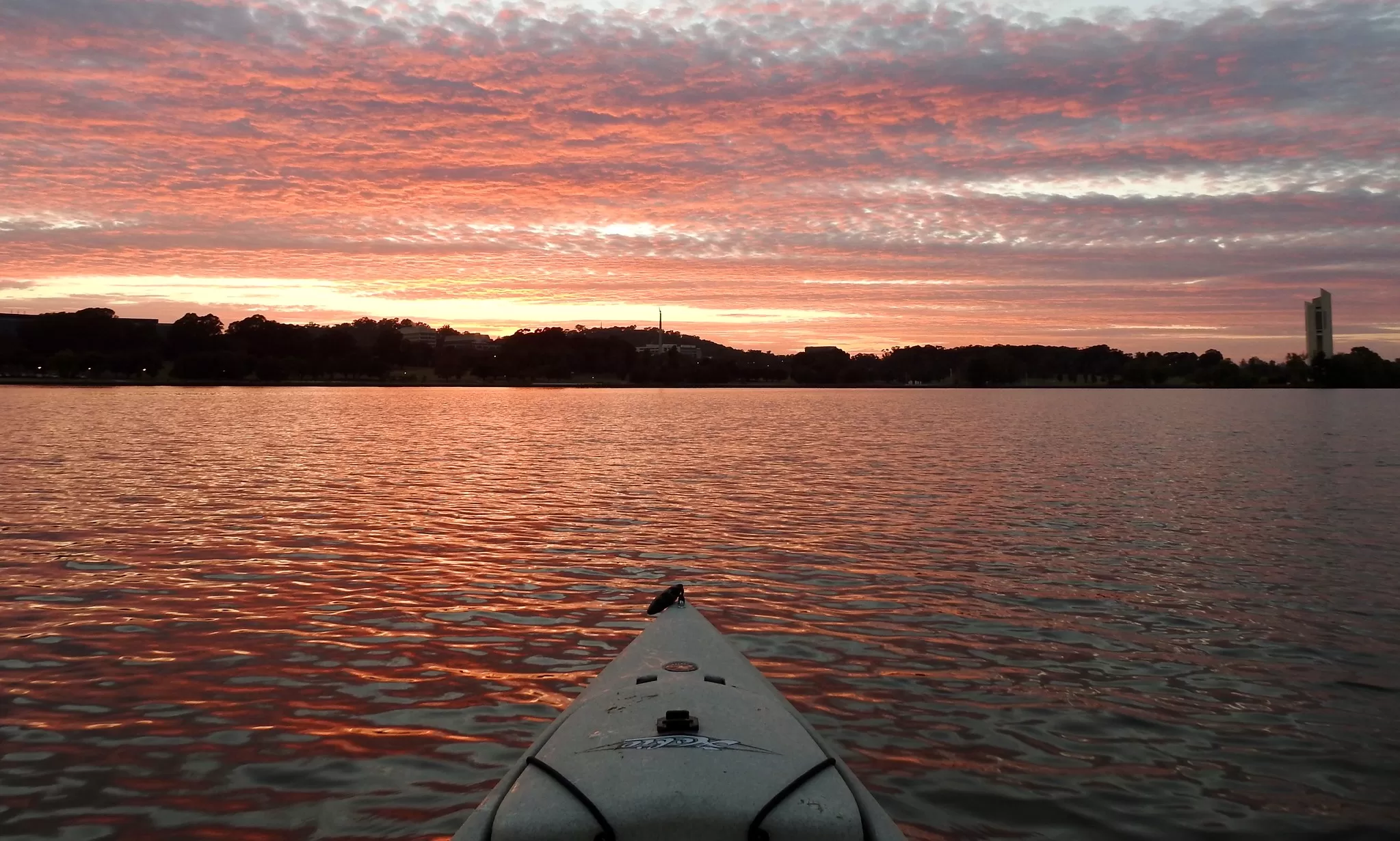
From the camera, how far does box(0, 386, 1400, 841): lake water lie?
8086 mm

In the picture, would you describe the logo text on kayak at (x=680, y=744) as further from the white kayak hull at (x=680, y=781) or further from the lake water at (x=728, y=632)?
the lake water at (x=728, y=632)

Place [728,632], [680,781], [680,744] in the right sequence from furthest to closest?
[728,632]
[680,744]
[680,781]

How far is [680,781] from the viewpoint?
548 centimetres

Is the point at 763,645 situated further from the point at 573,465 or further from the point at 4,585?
the point at 573,465

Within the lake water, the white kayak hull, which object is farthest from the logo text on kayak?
the lake water

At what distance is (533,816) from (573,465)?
3200 centimetres

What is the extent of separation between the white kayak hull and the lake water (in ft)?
5.89

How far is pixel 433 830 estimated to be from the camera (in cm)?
735

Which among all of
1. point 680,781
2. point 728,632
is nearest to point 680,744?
point 680,781

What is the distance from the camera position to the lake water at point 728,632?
26.5 ft

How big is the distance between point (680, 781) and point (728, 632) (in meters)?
7.40

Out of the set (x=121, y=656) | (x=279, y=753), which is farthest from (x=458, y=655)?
(x=121, y=656)

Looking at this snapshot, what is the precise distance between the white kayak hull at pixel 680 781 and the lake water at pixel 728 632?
1.80 metres

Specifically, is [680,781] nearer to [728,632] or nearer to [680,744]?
[680,744]
